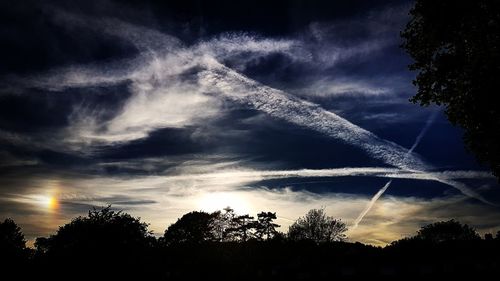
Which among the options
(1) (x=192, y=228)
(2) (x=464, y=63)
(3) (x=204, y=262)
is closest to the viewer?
(2) (x=464, y=63)

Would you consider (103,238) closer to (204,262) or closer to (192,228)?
(204,262)

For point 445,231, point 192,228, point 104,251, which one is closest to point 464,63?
point 104,251

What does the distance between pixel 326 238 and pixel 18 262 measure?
78.8m

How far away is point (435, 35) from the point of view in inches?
918

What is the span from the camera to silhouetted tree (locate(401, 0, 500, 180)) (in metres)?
21.1

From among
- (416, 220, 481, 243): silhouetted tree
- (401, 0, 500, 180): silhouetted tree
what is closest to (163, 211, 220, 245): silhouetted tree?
(416, 220, 481, 243): silhouetted tree

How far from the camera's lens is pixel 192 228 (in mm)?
107375

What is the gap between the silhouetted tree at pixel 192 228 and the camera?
347ft

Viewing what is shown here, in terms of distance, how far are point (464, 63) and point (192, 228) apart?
93.7 meters

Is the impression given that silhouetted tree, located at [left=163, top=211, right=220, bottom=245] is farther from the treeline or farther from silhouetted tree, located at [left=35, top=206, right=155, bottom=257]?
silhouetted tree, located at [left=35, top=206, right=155, bottom=257]

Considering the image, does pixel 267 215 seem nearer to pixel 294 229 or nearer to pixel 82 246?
pixel 294 229

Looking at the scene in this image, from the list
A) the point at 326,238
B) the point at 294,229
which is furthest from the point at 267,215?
the point at 326,238

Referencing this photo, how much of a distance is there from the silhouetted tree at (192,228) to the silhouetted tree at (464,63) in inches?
3488

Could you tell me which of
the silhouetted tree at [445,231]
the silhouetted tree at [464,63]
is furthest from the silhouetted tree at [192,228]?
the silhouetted tree at [464,63]
